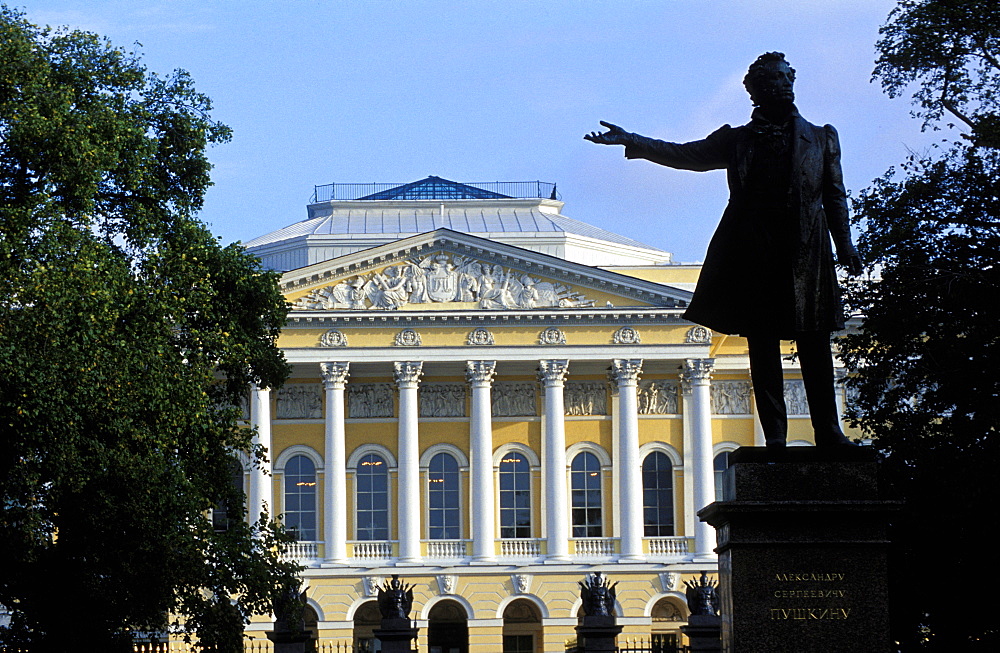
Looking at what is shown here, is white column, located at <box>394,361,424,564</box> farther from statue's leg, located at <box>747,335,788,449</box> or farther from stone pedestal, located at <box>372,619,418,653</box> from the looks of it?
statue's leg, located at <box>747,335,788,449</box>

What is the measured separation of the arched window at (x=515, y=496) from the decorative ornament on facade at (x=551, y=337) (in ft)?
13.2

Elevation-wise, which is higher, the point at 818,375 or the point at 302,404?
the point at 302,404

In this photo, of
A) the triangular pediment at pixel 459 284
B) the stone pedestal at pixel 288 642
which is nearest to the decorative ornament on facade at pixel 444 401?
the triangular pediment at pixel 459 284

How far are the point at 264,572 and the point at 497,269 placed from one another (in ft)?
83.1

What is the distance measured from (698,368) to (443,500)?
8962mm

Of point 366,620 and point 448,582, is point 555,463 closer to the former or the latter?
point 448,582

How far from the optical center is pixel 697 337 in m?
49.1

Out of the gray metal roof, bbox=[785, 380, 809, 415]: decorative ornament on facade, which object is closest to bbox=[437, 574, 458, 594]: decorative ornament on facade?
bbox=[785, 380, 809, 415]: decorative ornament on facade

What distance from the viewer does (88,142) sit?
22156 millimetres

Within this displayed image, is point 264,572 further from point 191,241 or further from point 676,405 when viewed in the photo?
point 676,405

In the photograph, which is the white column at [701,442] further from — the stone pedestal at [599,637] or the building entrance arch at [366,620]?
the stone pedestal at [599,637]

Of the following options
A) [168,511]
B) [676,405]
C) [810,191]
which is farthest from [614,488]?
[810,191]

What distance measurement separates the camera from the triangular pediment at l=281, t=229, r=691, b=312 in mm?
48688

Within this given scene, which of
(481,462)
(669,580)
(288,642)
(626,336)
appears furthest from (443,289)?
(288,642)
